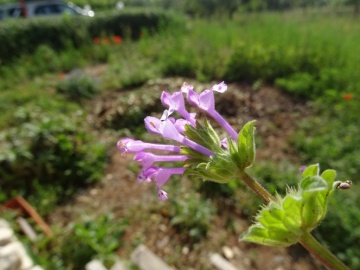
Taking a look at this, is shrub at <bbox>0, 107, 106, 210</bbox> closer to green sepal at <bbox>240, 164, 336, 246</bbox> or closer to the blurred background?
the blurred background

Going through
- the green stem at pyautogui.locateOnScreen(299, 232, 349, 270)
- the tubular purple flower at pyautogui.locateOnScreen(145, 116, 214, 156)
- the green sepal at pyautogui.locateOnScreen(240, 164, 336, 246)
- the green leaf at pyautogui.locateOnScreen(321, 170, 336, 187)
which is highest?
the tubular purple flower at pyautogui.locateOnScreen(145, 116, 214, 156)

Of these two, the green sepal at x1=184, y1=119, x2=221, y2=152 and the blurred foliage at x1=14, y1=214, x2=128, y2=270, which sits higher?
the green sepal at x1=184, y1=119, x2=221, y2=152

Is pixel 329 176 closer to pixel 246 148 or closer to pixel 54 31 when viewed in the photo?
pixel 246 148

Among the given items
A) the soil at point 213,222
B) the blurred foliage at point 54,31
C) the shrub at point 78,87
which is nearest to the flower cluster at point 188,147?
the soil at point 213,222

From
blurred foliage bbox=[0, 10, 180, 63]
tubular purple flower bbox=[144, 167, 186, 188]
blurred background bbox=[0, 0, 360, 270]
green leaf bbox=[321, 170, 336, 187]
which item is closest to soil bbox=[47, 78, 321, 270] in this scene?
blurred background bbox=[0, 0, 360, 270]

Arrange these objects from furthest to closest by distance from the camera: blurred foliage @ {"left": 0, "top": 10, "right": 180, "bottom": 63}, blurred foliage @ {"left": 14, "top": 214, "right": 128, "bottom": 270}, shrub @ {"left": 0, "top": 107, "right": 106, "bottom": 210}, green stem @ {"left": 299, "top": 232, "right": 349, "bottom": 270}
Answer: blurred foliage @ {"left": 0, "top": 10, "right": 180, "bottom": 63}, shrub @ {"left": 0, "top": 107, "right": 106, "bottom": 210}, blurred foliage @ {"left": 14, "top": 214, "right": 128, "bottom": 270}, green stem @ {"left": 299, "top": 232, "right": 349, "bottom": 270}

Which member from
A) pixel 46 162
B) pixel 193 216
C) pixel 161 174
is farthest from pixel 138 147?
pixel 46 162

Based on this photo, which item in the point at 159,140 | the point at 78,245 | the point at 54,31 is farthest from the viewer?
the point at 54,31

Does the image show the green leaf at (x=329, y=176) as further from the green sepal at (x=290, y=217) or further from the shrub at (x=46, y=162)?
the shrub at (x=46, y=162)
